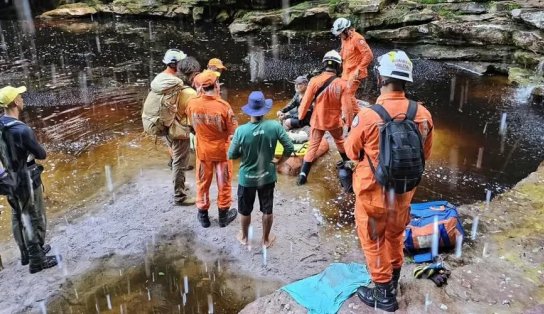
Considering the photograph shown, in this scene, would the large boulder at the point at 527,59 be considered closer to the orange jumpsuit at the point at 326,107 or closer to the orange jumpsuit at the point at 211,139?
the orange jumpsuit at the point at 326,107

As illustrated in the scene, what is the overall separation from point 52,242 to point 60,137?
12.5ft

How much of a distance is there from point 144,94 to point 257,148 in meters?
7.10

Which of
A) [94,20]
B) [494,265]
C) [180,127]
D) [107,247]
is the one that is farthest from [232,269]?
[94,20]

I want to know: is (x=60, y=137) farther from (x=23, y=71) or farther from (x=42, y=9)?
(x=42, y=9)

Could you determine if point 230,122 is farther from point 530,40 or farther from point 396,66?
point 530,40

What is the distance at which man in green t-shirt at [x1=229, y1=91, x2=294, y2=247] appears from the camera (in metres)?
4.50

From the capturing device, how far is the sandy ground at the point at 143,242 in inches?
182

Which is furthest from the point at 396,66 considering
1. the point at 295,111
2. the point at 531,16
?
the point at 531,16

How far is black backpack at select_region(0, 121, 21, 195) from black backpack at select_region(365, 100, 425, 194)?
3.44 metres

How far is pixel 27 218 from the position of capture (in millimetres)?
4691

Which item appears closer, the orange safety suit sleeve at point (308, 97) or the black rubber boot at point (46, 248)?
the black rubber boot at point (46, 248)

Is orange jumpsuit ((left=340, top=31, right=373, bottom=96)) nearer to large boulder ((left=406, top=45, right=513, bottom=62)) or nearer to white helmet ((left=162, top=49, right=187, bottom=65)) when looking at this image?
white helmet ((left=162, top=49, right=187, bottom=65))

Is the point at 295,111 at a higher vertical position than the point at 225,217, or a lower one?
higher

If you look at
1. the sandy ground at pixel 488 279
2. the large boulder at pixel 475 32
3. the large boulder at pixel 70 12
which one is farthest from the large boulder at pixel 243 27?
the sandy ground at pixel 488 279
